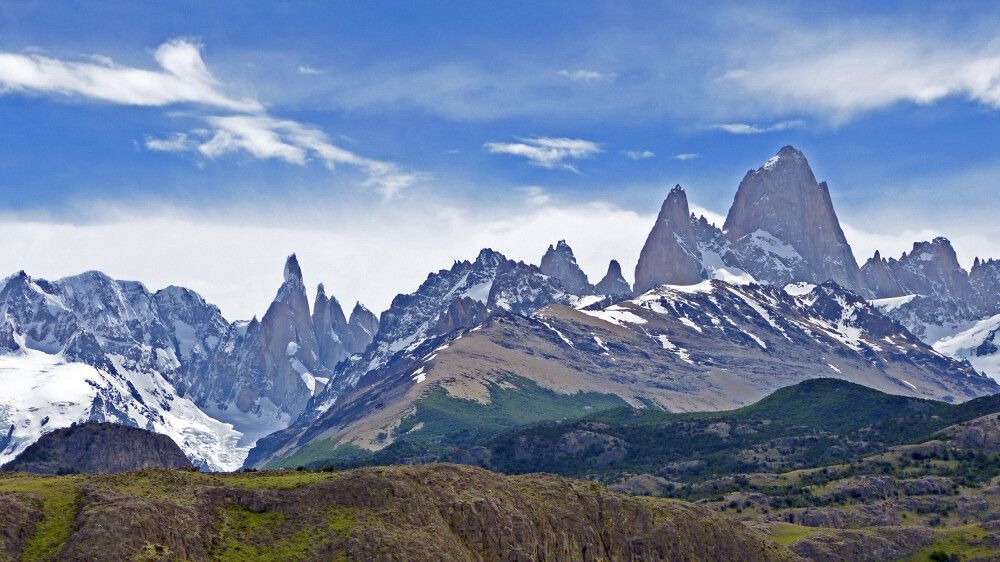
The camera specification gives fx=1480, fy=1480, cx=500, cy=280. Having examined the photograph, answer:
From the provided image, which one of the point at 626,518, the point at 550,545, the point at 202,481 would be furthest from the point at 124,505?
the point at 626,518

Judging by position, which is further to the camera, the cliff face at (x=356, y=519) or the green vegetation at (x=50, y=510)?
the cliff face at (x=356, y=519)

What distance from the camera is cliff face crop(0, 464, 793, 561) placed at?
149 metres

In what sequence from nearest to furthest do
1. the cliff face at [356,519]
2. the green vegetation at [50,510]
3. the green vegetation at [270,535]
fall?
the green vegetation at [50,510] < the cliff face at [356,519] < the green vegetation at [270,535]

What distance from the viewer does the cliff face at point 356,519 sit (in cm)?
14925

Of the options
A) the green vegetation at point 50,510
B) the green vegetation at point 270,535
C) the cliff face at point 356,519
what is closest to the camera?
the green vegetation at point 50,510

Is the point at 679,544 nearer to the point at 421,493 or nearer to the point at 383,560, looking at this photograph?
the point at 421,493

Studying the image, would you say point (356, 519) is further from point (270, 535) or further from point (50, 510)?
point (50, 510)

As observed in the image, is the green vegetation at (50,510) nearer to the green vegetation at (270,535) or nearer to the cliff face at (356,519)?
the cliff face at (356,519)

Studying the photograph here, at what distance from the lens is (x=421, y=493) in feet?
560

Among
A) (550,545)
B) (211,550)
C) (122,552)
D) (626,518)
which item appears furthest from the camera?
(626,518)

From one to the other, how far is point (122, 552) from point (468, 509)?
147 feet

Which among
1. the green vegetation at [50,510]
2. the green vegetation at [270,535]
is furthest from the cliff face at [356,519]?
the green vegetation at [50,510]

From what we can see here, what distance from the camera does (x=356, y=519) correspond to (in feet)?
531

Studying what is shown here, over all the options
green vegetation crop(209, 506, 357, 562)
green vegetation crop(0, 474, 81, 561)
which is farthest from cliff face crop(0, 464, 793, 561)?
green vegetation crop(0, 474, 81, 561)
